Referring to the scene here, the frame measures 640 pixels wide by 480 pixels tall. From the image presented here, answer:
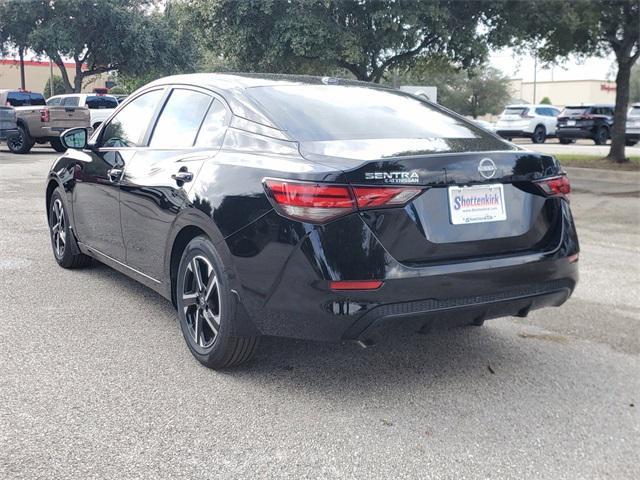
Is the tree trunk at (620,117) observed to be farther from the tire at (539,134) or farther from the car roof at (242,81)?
the tire at (539,134)

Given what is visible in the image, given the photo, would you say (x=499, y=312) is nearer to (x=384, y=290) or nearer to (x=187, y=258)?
(x=384, y=290)

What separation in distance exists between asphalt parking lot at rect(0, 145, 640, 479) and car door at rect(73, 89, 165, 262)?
477mm

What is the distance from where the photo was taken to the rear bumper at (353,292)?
334cm

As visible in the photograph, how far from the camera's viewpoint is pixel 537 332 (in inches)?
191

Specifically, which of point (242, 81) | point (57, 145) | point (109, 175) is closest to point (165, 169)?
point (242, 81)

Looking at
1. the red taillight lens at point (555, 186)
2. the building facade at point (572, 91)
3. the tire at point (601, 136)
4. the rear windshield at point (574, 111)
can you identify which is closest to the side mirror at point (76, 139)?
the red taillight lens at point (555, 186)

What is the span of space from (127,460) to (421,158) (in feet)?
6.17

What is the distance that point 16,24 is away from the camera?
32094 millimetres

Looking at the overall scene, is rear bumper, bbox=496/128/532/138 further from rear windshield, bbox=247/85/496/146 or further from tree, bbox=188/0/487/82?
rear windshield, bbox=247/85/496/146

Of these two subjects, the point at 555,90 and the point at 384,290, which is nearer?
the point at 384,290

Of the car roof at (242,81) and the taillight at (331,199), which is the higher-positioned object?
the car roof at (242,81)

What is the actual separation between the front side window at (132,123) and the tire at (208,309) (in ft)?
4.20

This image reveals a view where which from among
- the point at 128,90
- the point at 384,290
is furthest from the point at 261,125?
the point at 128,90

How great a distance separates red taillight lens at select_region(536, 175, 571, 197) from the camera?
3.84 meters
